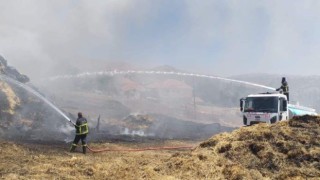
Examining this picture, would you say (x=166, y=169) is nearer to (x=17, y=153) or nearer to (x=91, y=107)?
(x=17, y=153)

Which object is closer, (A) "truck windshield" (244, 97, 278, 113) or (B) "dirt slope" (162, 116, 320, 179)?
(B) "dirt slope" (162, 116, 320, 179)

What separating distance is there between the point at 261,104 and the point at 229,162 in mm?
9781

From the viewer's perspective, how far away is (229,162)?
11.3m

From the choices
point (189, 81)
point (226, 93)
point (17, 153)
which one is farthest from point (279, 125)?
point (189, 81)

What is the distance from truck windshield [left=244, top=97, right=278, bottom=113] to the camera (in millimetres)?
19938

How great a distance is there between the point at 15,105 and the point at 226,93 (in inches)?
2539

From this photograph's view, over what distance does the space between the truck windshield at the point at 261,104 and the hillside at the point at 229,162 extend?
6137 millimetres

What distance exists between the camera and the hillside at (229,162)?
10.1m

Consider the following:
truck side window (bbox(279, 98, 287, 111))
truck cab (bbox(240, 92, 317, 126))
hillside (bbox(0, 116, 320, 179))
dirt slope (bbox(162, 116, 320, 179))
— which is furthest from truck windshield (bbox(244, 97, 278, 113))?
hillside (bbox(0, 116, 320, 179))

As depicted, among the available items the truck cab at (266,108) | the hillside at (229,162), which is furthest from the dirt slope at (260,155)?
the truck cab at (266,108)

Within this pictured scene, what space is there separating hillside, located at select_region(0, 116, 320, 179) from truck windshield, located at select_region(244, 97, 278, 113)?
6137mm

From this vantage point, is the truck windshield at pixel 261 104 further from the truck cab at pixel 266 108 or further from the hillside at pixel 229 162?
the hillside at pixel 229 162

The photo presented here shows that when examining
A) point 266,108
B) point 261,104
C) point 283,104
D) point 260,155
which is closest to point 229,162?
point 260,155

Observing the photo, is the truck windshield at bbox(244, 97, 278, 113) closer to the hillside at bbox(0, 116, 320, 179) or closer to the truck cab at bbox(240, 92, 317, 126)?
the truck cab at bbox(240, 92, 317, 126)
